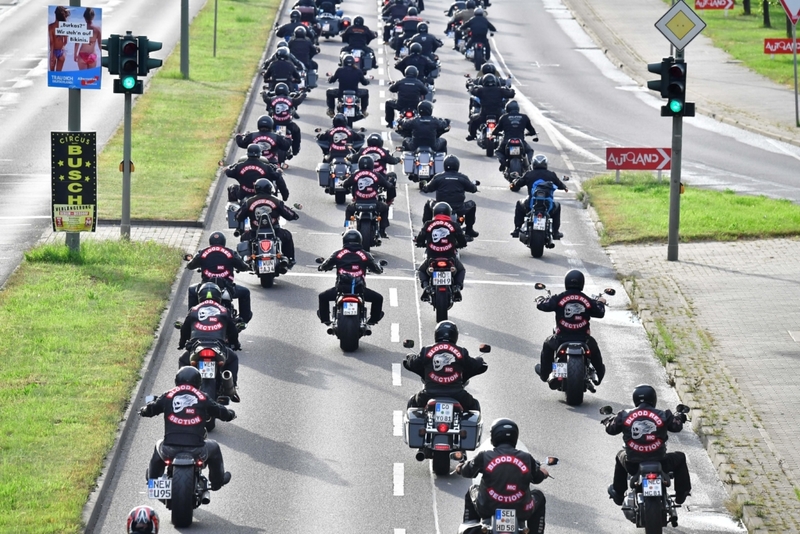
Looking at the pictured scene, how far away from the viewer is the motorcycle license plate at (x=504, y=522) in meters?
13.7

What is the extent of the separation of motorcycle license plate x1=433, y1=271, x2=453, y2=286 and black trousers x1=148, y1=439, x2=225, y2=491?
8.05 metres

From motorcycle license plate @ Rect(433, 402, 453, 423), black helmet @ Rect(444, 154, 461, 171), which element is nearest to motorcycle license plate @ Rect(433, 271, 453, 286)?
black helmet @ Rect(444, 154, 461, 171)

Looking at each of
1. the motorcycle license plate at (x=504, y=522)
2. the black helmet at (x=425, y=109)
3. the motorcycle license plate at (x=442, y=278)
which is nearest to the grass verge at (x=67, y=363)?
the motorcycle license plate at (x=504, y=522)

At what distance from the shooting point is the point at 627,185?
1344 inches

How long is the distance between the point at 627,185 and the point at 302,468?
1863 cm

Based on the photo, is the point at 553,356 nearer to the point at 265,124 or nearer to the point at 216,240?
the point at 216,240

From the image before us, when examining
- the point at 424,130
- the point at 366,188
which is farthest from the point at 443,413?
the point at 424,130

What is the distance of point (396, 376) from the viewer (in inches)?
811

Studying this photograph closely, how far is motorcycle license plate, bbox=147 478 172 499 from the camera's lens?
48.2 ft

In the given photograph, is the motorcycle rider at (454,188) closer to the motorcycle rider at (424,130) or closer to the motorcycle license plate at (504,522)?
the motorcycle rider at (424,130)

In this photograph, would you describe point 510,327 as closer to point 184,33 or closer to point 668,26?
point 668,26

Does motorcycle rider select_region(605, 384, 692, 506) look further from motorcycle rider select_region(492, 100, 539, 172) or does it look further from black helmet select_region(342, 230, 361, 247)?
motorcycle rider select_region(492, 100, 539, 172)

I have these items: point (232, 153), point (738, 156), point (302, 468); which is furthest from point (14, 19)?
point (302, 468)

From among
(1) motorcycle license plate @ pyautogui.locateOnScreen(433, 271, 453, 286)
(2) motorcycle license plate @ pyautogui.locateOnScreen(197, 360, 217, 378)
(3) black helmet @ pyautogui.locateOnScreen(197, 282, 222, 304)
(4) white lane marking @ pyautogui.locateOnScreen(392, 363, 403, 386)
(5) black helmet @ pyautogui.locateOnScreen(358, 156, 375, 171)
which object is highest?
(5) black helmet @ pyautogui.locateOnScreen(358, 156, 375, 171)
